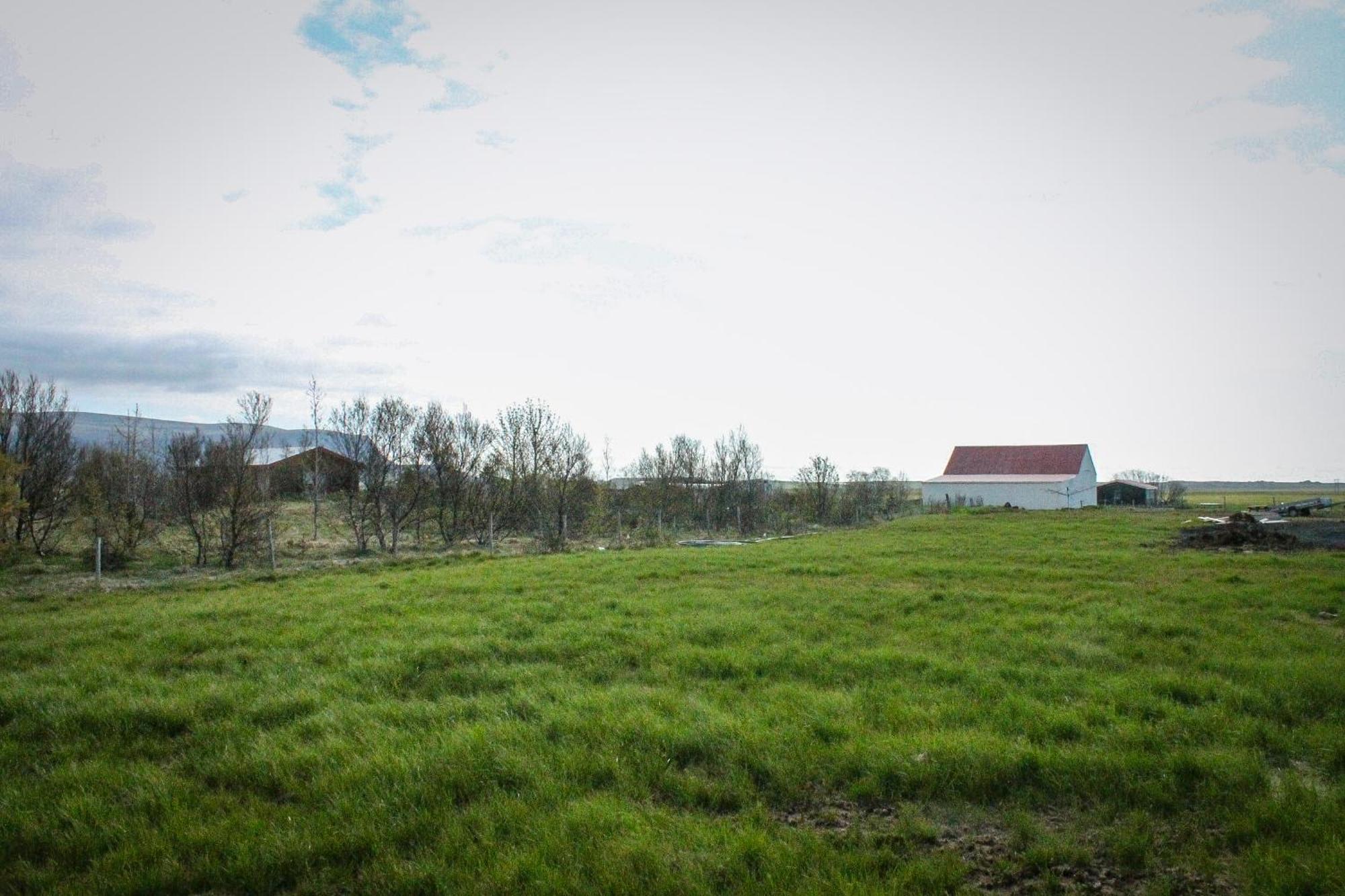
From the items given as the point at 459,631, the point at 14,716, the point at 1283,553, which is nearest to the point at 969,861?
the point at 459,631

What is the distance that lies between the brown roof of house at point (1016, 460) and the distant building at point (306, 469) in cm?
4632

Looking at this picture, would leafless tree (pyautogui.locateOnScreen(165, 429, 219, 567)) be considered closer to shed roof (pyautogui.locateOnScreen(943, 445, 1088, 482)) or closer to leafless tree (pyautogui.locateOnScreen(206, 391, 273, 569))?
leafless tree (pyautogui.locateOnScreen(206, 391, 273, 569))

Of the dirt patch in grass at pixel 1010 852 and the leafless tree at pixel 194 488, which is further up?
the leafless tree at pixel 194 488

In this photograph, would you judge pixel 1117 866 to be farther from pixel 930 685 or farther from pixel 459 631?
pixel 459 631

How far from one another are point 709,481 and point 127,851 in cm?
4161

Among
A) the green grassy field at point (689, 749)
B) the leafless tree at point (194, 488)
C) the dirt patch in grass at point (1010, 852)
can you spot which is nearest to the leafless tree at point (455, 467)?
the leafless tree at point (194, 488)

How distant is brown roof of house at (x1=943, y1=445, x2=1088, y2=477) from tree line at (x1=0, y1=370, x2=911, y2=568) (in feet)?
66.8

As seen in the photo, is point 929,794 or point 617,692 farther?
point 617,692

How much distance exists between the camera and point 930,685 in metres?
6.78

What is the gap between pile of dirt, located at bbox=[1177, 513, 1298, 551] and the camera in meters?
18.2

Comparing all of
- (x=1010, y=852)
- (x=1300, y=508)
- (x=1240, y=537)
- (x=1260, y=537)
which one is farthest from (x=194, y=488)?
(x=1300, y=508)

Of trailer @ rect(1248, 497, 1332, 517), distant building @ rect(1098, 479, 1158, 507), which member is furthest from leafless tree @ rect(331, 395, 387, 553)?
distant building @ rect(1098, 479, 1158, 507)

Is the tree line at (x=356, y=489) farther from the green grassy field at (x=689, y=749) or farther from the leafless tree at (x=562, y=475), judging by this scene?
the green grassy field at (x=689, y=749)

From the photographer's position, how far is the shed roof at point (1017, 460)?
54.5 m
